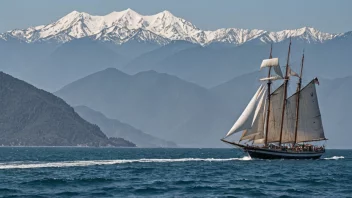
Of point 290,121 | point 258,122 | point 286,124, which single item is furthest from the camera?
point 286,124

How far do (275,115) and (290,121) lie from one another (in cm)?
320

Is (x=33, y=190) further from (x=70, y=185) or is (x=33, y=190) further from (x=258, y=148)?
(x=258, y=148)

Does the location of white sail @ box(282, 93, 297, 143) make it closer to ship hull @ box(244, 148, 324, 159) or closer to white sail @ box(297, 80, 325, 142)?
white sail @ box(297, 80, 325, 142)

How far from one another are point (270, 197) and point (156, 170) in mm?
42086

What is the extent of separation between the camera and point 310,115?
165875 mm

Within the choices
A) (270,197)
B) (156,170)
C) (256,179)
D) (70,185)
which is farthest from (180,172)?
(270,197)

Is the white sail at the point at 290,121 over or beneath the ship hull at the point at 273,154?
over

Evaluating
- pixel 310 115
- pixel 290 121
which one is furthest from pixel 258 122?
pixel 310 115

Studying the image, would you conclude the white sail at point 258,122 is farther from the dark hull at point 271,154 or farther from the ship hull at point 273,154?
the ship hull at point 273,154

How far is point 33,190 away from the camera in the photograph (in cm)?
9488

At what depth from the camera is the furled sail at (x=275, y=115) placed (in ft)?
547

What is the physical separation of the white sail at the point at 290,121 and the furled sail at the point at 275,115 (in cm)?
123

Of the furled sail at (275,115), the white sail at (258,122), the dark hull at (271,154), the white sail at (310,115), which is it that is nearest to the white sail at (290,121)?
the furled sail at (275,115)

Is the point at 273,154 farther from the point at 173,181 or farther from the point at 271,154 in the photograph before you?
the point at 173,181
